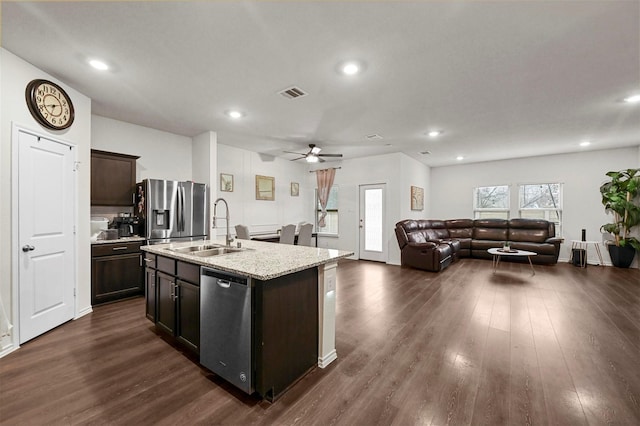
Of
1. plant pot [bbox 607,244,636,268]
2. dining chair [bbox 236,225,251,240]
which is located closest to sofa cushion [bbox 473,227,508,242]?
plant pot [bbox 607,244,636,268]

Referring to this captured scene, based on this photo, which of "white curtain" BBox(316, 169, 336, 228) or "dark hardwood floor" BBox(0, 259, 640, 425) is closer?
"dark hardwood floor" BBox(0, 259, 640, 425)

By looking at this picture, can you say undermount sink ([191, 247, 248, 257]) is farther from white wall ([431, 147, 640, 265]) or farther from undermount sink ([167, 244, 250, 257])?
white wall ([431, 147, 640, 265])

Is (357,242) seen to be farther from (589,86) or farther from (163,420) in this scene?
(163,420)

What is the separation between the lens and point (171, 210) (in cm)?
419

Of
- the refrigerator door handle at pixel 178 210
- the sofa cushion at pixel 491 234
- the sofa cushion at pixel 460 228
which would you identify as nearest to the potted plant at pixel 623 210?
the sofa cushion at pixel 491 234

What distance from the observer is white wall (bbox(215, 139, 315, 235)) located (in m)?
5.81

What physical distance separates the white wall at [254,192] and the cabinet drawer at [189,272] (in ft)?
9.90

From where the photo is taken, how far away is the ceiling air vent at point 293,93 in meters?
3.12

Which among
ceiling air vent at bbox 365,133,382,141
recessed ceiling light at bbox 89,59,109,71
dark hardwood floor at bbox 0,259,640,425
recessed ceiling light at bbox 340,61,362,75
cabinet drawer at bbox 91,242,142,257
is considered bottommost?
dark hardwood floor at bbox 0,259,640,425

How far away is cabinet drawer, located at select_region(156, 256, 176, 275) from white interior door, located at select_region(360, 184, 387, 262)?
5.14 m

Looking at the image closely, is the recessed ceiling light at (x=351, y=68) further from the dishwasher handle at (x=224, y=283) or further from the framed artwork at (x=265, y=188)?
the framed artwork at (x=265, y=188)

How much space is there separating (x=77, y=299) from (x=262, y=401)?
113 inches

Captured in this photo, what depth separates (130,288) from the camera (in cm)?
376

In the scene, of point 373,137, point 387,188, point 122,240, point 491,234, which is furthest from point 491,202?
point 122,240
